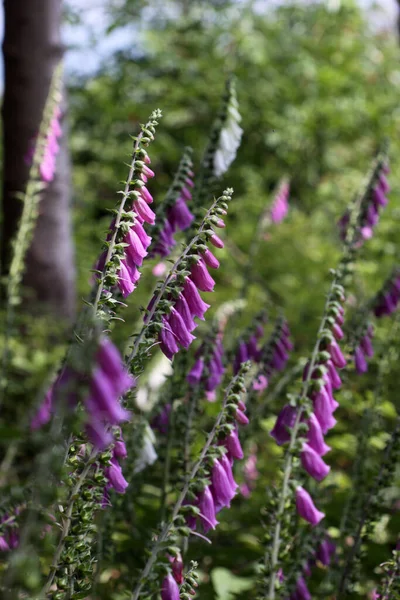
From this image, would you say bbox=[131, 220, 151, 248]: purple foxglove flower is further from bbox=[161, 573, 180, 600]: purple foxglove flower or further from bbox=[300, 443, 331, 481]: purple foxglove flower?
bbox=[161, 573, 180, 600]: purple foxglove flower

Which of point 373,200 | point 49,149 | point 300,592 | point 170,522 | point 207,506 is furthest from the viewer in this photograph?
point 49,149

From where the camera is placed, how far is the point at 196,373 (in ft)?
6.50

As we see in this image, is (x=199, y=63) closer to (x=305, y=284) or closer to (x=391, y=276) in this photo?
(x=305, y=284)

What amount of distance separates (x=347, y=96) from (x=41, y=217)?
514 centimetres

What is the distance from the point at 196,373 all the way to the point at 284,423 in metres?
0.57

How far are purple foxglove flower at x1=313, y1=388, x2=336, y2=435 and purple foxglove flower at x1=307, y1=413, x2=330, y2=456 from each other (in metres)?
0.02

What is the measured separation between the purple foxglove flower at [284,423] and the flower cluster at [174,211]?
0.62 m

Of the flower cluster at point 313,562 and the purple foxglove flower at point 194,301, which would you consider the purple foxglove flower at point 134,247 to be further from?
the flower cluster at point 313,562

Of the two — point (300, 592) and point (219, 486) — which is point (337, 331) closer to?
point (219, 486)

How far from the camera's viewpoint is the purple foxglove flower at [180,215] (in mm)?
1895

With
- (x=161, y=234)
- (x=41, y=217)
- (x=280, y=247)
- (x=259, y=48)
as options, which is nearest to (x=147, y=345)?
(x=161, y=234)

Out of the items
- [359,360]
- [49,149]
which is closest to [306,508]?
[359,360]

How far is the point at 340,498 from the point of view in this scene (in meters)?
2.44

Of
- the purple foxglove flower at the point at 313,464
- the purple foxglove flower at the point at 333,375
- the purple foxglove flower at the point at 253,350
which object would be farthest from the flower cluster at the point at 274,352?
the purple foxglove flower at the point at 313,464
